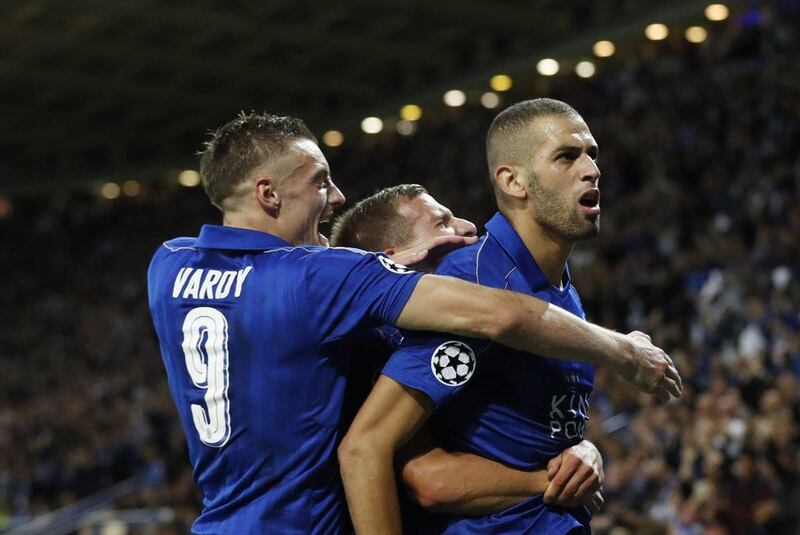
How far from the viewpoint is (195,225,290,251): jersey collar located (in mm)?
3365

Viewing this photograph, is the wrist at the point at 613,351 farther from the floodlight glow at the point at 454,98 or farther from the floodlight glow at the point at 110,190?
the floodlight glow at the point at 110,190

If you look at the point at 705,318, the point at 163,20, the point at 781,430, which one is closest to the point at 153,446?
the point at 163,20

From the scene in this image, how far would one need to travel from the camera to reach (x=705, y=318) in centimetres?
1372

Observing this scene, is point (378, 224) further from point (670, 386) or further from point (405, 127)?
point (405, 127)

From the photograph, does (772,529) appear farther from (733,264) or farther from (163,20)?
(163,20)

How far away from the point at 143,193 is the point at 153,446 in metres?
16.0

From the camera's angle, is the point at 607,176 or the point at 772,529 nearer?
the point at 772,529

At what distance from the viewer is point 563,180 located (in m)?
3.36

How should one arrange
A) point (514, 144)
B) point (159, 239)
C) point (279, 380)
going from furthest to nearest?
point (159, 239), point (514, 144), point (279, 380)

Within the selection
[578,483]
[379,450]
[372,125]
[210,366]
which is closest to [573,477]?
[578,483]

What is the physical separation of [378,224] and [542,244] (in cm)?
63

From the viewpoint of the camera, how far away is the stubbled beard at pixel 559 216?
3.35 m

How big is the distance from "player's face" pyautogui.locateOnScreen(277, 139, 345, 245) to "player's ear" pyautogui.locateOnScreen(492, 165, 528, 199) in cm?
54

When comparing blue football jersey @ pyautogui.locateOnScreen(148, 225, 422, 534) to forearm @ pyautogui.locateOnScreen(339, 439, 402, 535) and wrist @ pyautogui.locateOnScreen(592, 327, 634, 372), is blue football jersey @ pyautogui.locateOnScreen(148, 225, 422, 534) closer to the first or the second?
forearm @ pyautogui.locateOnScreen(339, 439, 402, 535)
